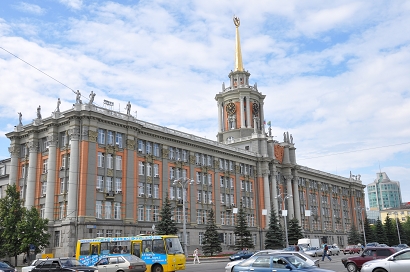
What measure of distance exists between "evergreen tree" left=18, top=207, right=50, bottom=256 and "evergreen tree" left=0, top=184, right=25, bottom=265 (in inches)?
18.5

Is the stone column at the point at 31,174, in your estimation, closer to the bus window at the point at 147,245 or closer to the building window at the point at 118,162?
the building window at the point at 118,162

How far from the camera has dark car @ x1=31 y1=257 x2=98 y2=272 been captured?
23.2 metres

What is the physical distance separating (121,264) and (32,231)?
907 inches

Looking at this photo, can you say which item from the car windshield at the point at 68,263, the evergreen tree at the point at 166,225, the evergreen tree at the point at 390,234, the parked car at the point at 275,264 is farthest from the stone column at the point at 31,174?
the evergreen tree at the point at 390,234

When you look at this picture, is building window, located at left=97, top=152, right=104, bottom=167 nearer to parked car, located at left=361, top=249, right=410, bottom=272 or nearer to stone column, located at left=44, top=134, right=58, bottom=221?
stone column, located at left=44, top=134, right=58, bottom=221

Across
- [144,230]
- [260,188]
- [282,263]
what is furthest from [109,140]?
[282,263]

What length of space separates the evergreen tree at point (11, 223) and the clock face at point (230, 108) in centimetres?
5289

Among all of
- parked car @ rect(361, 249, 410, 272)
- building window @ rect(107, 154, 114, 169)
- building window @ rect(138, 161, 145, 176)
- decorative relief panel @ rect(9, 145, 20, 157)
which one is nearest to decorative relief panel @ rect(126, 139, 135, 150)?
building window @ rect(138, 161, 145, 176)

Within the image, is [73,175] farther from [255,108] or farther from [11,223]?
[255,108]

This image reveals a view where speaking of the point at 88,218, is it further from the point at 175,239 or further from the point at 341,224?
the point at 341,224

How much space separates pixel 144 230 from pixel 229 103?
43.1 meters

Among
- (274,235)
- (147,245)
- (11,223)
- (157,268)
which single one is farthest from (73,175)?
(274,235)

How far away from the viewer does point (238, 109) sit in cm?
9112

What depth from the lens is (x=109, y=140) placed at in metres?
54.5
